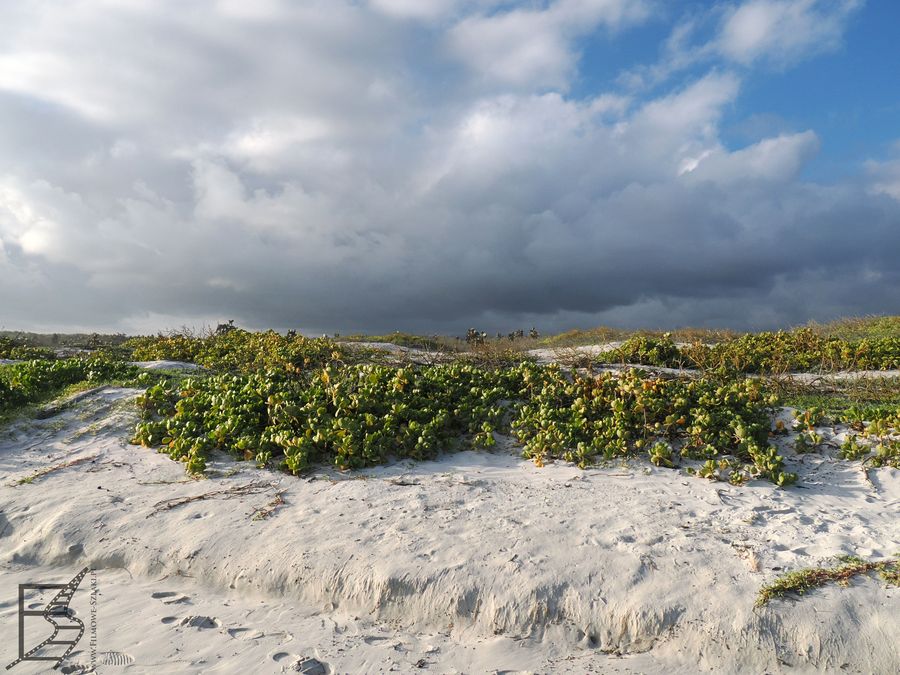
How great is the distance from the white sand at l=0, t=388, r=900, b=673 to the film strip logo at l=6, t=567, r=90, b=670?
0.09 meters

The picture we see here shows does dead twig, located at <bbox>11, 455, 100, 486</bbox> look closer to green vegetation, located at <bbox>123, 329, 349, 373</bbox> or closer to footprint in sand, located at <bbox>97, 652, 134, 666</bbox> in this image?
green vegetation, located at <bbox>123, 329, 349, 373</bbox>

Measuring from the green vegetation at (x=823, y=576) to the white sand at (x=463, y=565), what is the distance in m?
0.06

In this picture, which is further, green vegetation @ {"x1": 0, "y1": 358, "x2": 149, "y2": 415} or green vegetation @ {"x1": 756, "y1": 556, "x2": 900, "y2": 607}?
green vegetation @ {"x1": 0, "y1": 358, "x2": 149, "y2": 415}

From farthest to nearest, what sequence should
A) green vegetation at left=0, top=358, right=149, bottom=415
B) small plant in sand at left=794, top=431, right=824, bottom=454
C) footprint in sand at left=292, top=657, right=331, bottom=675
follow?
1. green vegetation at left=0, top=358, right=149, bottom=415
2. small plant in sand at left=794, top=431, right=824, bottom=454
3. footprint in sand at left=292, top=657, right=331, bottom=675

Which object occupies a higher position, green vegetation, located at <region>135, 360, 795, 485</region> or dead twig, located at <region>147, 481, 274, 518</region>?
green vegetation, located at <region>135, 360, 795, 485</region>

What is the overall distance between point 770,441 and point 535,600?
148 inches

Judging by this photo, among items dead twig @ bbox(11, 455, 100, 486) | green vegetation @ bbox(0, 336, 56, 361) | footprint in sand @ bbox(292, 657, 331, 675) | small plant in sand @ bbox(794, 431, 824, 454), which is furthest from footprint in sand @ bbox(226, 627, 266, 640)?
green vegetation @ bbox(0, 336, 56, 361)

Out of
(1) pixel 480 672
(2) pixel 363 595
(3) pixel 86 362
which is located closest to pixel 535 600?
(1) pixel 480 672

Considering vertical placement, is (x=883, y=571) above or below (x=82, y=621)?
above

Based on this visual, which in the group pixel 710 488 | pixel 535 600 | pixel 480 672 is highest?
pixel 710 488

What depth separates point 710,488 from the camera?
17.6 feet

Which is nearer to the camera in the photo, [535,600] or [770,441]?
[535,600]

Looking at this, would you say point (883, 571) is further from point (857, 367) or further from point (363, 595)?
point (857, 367)

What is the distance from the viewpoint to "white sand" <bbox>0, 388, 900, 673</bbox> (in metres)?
3.56
